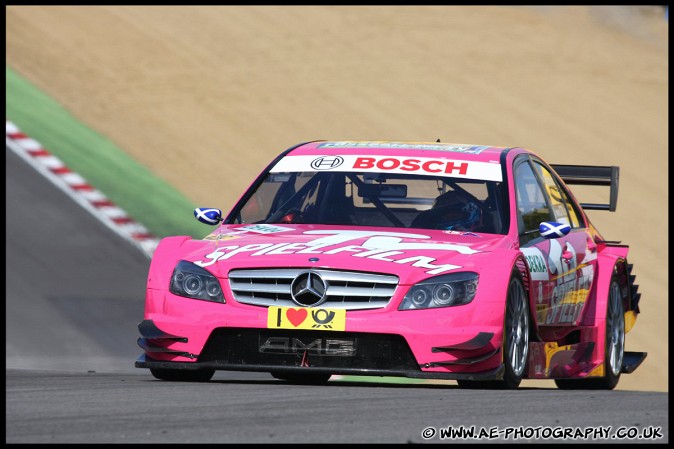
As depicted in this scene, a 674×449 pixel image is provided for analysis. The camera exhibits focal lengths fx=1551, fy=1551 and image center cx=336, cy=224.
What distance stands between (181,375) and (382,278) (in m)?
1.42

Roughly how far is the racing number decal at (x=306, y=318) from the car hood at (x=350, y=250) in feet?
0.80

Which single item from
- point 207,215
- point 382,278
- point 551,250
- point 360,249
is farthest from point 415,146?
point 382,278

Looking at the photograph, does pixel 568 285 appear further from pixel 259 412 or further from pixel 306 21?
pixel 306 21

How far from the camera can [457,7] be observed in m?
43.7

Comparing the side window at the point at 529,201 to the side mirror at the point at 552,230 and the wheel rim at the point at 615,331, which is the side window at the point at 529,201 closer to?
the side mirror at the point at 552,230

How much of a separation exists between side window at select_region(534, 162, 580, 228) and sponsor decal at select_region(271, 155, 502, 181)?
85 cm

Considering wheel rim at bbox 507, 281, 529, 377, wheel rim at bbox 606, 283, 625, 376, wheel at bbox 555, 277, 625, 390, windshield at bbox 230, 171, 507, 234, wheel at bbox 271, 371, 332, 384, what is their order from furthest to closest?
wheel rim at bbox 606, 283, 625, 376 < wheel at bbox 555, 277, 625, 390 < wheel at bbox 271, 371, 332, 384 < windshield at bbox 230, 171, 507, 234 < wheel rim at bbox 507, 281, 529, 377

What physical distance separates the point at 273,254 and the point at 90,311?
5333 millimetres

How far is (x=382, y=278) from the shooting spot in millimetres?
8352

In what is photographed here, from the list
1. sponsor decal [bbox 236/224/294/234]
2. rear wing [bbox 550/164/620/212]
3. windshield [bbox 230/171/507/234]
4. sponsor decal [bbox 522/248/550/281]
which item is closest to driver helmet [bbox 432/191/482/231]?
windshield [bbox 230/171/507/234]

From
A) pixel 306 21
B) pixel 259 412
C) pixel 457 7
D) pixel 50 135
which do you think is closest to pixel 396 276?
pixel 259 412

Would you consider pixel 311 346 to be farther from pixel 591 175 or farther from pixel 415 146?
pixel 591 175

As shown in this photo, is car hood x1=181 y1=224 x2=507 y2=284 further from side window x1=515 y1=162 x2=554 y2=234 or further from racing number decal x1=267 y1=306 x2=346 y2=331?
side window x1=515 y1=162 x2=554 y2=234

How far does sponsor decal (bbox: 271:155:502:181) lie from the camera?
9805 millimetres
